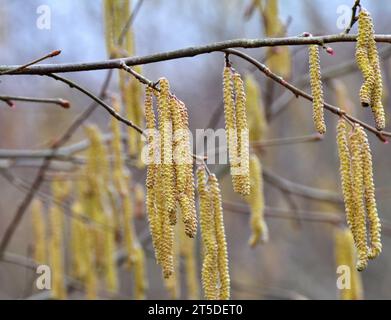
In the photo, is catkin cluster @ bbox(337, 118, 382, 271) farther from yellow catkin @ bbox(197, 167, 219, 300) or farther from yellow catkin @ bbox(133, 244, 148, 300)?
yellow catkin @ bbox(133, 244, 148, 300)

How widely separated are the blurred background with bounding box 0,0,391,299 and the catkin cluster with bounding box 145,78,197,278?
13.9 ft

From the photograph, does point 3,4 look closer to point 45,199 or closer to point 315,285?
point 45,199

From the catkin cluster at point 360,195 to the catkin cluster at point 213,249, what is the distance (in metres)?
0.27

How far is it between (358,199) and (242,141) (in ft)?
0.85

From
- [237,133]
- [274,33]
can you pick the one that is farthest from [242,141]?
[274,33]

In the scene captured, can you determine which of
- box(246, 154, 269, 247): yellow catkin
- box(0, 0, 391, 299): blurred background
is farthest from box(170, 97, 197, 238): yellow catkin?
box(0, 0, 391, 299): blurred background

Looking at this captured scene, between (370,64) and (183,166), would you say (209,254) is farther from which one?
(370,64)

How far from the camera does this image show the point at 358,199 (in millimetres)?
1376

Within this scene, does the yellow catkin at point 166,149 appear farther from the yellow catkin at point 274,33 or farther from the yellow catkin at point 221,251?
the yellow catkin at point 274,33

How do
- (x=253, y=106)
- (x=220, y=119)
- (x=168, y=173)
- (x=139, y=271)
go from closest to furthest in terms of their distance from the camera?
(x=168, y=173)
(x=139, y=271)
(x=253, y=106)
(x=220, y=119)

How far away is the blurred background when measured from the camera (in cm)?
591

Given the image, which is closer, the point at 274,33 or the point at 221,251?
the point at 221,251

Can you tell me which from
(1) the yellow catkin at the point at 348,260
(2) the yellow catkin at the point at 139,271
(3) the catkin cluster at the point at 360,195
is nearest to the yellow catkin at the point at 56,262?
(2) the yellow catkin at the point at 139,271
